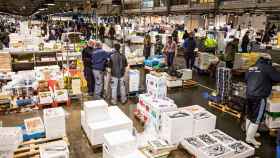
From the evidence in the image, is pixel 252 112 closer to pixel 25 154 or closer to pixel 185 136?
pixel 185 136

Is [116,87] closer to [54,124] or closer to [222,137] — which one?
[54,124]

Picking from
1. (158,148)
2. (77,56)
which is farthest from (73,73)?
(158,148)

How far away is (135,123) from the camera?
575cm

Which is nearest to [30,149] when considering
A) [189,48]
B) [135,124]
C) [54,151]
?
[54,151]

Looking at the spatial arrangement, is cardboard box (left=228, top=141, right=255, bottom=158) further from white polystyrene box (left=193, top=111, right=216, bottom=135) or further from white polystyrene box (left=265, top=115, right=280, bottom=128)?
white polystyrene box (left=265, top=115, right=280, bottom=128)

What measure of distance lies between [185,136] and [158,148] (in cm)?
69

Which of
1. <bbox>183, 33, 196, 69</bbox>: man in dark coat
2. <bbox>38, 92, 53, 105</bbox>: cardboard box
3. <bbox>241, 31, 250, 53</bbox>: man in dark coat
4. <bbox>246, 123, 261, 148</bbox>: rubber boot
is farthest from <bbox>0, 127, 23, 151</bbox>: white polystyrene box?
<bbox>241, 31, 250, 53</bbox>: man in dark coat

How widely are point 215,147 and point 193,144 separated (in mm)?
383

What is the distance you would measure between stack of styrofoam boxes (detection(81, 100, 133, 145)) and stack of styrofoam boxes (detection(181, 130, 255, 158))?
4.00ft

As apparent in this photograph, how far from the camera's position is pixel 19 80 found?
6840mm

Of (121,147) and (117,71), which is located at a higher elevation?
(117,71)

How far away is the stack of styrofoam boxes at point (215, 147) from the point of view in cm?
409

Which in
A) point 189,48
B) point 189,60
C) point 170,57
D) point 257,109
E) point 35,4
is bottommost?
point 257,109

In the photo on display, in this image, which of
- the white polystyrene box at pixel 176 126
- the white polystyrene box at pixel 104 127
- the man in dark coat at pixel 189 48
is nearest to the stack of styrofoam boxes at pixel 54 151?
the white polystyrene box at pixel 104 127
